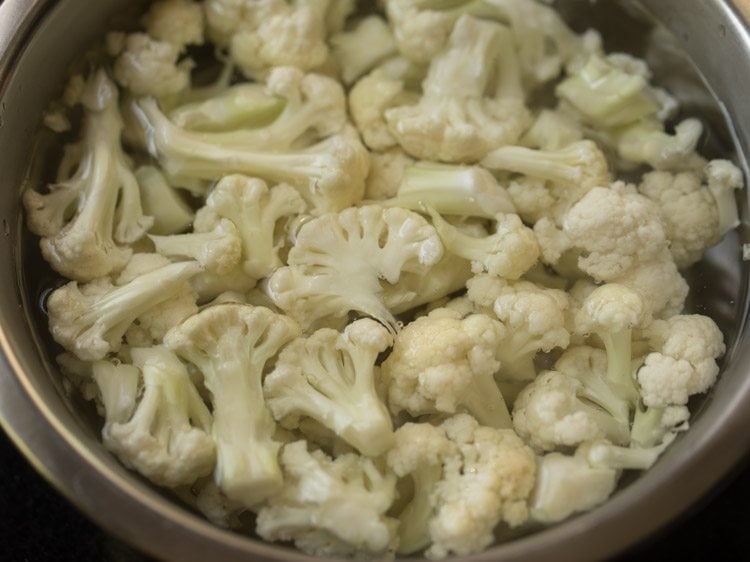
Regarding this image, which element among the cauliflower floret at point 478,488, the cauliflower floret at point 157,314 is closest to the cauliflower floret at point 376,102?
the cauliflower floret at point 157,314

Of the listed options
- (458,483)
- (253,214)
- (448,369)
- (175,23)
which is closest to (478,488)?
(458,483)

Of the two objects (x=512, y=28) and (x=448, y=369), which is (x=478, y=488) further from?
(x=512, y=28)

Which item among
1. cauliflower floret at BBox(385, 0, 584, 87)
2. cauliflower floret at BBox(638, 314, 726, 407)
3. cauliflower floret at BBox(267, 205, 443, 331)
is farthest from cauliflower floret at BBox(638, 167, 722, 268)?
cauliflower floret at BBox(267, 205, 443, 331)

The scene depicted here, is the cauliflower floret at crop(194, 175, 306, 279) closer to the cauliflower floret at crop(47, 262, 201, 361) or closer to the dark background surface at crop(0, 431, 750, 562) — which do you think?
the cauliflower floret at crop(47, 262, 201, 361)

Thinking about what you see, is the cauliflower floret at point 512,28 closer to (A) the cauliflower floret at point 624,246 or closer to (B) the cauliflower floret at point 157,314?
(A) the cauliflower floret at point 624,246

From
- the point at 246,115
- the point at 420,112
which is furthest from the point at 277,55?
the point at 420,112

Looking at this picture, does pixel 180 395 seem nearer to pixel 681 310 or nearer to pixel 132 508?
pixel 132 508
